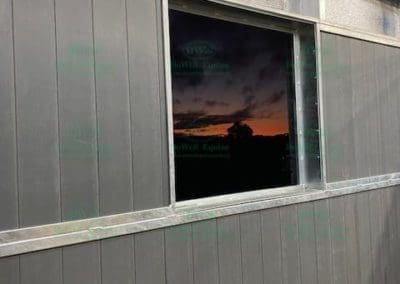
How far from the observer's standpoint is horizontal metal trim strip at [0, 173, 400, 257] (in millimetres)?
2449

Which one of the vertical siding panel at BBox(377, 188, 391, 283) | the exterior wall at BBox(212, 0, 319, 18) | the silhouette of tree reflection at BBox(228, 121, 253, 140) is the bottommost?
the vertical siding panel at BBox(377, 188, 391, 283)

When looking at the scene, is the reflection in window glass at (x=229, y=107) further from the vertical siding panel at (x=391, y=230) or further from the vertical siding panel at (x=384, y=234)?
the vertical siding panel at (x=391, y=230)

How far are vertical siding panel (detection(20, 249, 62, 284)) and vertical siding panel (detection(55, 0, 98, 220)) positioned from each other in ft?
0.60

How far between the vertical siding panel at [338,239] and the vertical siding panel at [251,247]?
927 millimetres

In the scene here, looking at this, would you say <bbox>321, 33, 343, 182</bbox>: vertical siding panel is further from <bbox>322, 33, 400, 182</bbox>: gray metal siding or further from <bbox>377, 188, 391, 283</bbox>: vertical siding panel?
<bbox>377, 188, 391, 283</bbox>: vertical siding panel

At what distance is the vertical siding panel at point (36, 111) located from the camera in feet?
8.13

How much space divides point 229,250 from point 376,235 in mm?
1984

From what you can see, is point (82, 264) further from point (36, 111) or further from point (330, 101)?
point (330, 101)

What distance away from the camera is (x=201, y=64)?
3.70m

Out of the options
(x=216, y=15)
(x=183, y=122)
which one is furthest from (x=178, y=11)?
(x=183, y=122)

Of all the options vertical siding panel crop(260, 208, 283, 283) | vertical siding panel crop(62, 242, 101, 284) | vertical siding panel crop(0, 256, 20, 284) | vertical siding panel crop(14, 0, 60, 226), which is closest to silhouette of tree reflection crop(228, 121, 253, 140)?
vertical siding panel crop(260, 208, 283, 283)

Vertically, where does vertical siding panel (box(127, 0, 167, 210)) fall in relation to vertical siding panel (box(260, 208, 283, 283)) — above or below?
above

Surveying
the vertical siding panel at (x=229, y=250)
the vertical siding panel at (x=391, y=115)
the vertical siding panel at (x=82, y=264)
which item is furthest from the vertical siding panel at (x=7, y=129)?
the vertical siding panel at (x=391, y=115)

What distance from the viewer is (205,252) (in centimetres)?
334
